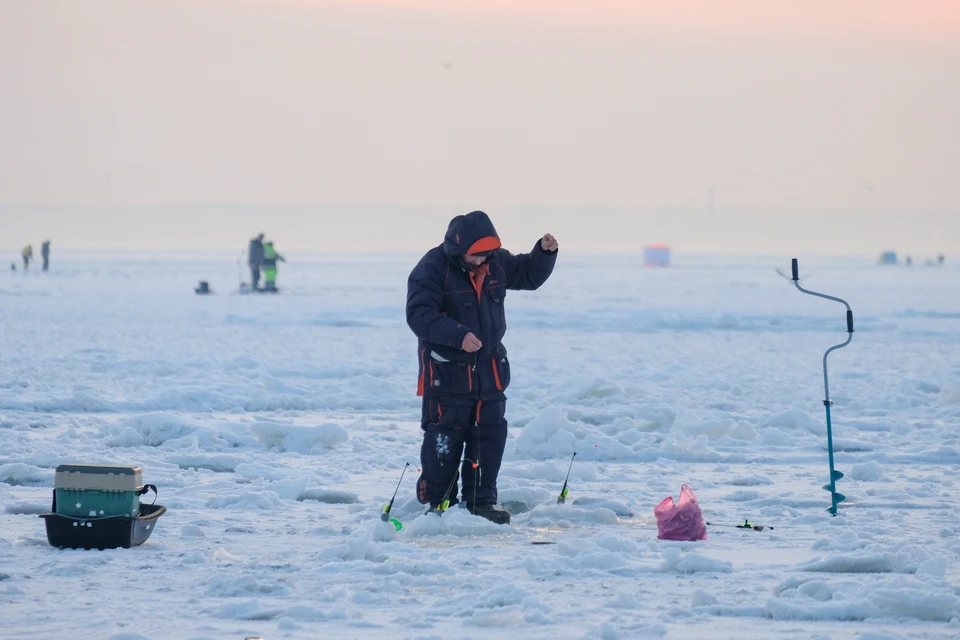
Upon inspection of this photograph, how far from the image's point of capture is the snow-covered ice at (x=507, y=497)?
430cm

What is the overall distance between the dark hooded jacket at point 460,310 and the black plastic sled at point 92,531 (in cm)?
145

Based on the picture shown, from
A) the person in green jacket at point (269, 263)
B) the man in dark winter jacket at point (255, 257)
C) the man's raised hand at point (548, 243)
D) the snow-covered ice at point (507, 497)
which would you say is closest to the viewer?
the snow-covered ice at point (507, 497)

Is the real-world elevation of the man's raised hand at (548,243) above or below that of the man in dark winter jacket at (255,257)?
below

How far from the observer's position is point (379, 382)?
12.1 meters

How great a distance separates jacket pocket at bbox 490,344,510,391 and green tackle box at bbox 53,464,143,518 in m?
1.64

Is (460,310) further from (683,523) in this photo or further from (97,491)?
(97,491)

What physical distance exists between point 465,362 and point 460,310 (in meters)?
0.26

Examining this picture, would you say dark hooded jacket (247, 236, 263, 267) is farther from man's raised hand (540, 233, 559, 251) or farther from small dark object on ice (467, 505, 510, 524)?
small dark object on ice (467, 505, 510, 524)

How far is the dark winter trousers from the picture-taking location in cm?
604

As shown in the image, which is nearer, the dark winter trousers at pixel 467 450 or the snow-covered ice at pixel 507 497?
the snow-covered ice at pixel 507 497

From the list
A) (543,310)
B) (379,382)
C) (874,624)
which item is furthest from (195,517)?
(543,310)

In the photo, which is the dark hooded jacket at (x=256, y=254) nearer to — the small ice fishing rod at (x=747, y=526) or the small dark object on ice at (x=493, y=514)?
the small dark object on ice at (x=493, y=514)

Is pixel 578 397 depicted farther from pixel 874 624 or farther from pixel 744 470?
pixel 874 624

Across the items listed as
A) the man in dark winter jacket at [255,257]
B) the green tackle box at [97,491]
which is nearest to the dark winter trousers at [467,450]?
the green tackle box at [97,491]
